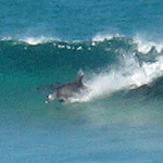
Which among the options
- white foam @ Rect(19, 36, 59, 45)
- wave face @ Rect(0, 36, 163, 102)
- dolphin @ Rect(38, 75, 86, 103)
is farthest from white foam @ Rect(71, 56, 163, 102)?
white foam @ Rect(19, 36, 59, 45)

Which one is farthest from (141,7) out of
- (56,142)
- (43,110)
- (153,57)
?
(56,142)

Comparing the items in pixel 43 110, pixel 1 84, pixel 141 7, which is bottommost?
pixel 43 110

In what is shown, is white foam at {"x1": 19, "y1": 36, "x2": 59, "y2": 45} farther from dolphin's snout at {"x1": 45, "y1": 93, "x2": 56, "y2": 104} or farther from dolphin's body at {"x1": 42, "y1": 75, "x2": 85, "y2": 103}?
dolphin's snout at {"x1": 45, "y1": 93, "x2": 56, "y2": 104}

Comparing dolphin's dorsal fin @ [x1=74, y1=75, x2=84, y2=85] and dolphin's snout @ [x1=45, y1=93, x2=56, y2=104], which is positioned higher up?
dolphin's dorsal fin @ [x1=74, y1=75, x2=84, y2=85]

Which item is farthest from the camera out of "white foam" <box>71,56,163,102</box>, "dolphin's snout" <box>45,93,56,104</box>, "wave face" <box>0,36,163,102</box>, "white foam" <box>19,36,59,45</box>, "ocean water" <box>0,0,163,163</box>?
"white foam" <box>19,36,59,45</box>

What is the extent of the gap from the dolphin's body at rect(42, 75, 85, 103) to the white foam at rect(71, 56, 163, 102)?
0.53 feet

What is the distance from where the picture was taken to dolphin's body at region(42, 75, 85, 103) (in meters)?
23.3

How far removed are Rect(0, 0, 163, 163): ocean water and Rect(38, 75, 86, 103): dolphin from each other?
0.57ft

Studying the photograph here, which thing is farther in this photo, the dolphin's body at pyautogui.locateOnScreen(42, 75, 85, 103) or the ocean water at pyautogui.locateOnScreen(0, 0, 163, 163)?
the dolphin's body at pyautogui.locateOnScreen(42, 75, 85, 103)

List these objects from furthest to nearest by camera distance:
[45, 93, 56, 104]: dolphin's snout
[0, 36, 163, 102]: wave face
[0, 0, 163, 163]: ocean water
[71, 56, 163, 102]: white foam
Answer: [0, 36, 163, 102]: wave face, [71, 56, 163, 102]: white foam, [45, 93, 56, 104]: dolphin's snout, [0, 0, 163, 163]: ocean water

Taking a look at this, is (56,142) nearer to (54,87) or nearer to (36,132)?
(36,132)

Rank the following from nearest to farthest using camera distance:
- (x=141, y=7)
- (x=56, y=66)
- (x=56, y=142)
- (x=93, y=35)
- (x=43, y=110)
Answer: (x=56, y=142) → (x=43, y=110) → (x=56, y=66) → (x=93, y=35) → (x=141, y=7)

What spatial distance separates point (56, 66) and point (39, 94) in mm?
2810

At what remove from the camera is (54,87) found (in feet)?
78.6
